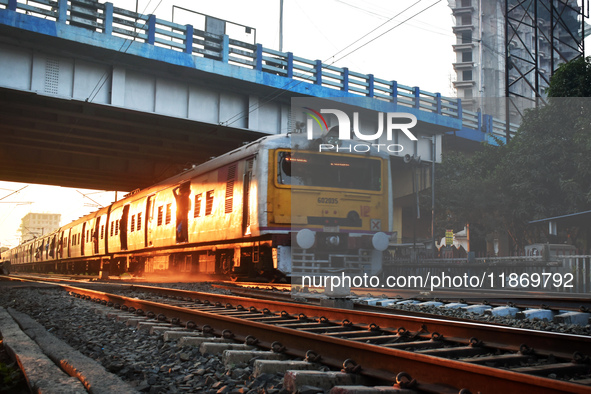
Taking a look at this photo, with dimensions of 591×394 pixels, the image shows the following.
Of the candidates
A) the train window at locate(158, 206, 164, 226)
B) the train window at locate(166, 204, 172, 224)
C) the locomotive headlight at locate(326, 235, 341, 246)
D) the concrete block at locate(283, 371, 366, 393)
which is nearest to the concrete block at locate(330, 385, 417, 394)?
the concrete block at locate(283, 371, 366, 393)

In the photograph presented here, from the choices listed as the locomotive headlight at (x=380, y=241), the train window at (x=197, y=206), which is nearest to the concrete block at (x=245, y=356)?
the locomotive headlight at (x=380, y=241)

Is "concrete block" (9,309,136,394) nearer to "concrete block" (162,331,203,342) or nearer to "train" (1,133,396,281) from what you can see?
"concrete block" (162,331,203,342)

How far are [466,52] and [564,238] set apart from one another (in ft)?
189

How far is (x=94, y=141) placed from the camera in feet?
79.1

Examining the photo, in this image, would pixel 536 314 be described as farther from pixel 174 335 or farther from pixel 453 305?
pixel 174 335

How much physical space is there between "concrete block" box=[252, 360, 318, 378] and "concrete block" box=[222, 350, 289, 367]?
0.29 metres

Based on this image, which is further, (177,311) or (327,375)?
(177,311)

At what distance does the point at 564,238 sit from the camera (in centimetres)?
2281

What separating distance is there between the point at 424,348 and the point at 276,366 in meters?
1.32

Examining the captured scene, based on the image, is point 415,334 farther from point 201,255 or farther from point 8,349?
point 201,255

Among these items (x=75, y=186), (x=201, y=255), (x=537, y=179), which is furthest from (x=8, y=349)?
(x=75, y=186)

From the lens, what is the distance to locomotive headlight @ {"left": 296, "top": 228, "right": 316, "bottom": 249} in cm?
1108

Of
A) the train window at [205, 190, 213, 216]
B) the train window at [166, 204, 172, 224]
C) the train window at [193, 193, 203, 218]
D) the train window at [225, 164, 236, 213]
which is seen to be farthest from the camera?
the train window at [166, 204, 172, 224]

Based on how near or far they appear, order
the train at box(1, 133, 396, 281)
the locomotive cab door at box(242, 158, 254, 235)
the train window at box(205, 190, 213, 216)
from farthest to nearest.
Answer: the train window at box(205, 190, 213, 216) → the locomotive cab door at box(242, 158, 254, 235) → the train at box(1, 133, 396, 281)
